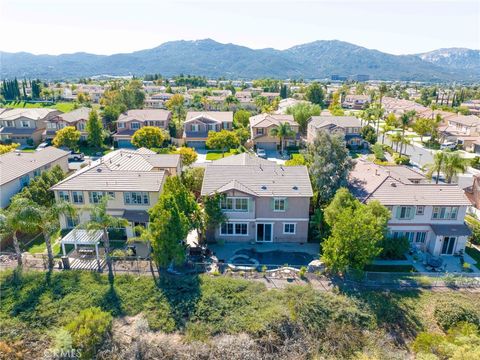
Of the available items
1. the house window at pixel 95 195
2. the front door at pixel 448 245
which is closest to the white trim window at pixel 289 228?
the front door at pixel 448 245

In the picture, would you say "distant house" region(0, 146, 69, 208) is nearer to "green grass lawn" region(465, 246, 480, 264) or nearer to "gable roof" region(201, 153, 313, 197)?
"gable roof" region(201, 153, 313, 197)

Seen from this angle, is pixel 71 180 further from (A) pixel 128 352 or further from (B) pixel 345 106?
A: (B) pixel 345 106

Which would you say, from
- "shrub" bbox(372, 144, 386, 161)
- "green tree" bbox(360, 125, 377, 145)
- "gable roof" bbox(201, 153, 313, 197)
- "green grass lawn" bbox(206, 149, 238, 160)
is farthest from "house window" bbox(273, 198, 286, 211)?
"green tree" bbox(360, 125, 377, 145)

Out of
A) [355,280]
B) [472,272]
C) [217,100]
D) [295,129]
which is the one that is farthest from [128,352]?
[217,100]

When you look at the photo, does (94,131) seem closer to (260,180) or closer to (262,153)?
(262,153)

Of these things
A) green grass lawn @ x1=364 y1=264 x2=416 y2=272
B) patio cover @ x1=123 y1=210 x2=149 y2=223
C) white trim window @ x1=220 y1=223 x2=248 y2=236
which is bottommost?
green grass lawn @ x1=364 y1=264 x2=416 y2=272

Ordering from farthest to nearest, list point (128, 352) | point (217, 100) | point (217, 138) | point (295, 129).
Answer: point (217, 100), point (295, 129), point (217, 138), point (128, 352)

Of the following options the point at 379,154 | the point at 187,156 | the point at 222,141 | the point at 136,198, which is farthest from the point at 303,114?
the point at 136,198
